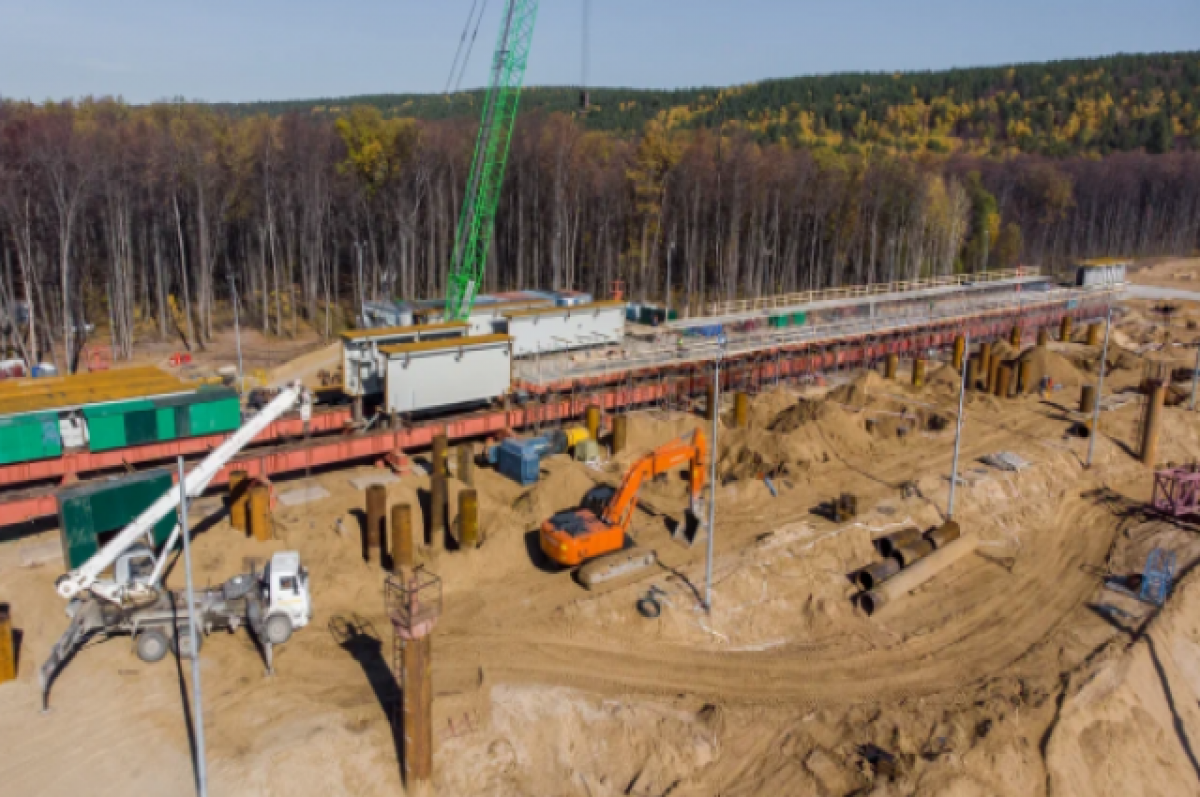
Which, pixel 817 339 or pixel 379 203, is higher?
pixel 379 203

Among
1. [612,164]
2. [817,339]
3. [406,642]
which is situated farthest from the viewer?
[612,164]

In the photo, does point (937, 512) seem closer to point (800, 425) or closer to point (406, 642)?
point (800, 425)

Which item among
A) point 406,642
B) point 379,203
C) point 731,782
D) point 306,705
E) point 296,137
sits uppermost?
point 296,137

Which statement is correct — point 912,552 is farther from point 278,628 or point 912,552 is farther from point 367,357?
point 367,357

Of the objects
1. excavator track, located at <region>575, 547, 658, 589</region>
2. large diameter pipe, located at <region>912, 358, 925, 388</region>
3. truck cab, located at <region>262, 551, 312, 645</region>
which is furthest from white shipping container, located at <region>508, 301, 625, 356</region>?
truck cab, located at <region>262, 551, 312, 645</region>

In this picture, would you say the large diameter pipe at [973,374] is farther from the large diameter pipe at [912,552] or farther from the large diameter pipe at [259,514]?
the large diameter pipe at [259,514]

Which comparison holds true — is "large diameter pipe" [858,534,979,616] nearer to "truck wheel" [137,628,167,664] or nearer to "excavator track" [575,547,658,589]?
"excavator track" [575,547,658,589]

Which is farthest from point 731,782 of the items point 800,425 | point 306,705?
point 800,425
